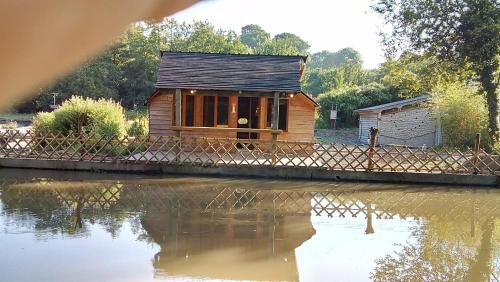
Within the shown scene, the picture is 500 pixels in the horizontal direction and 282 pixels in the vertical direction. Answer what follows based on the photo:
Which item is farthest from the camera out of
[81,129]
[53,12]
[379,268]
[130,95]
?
[130,95]

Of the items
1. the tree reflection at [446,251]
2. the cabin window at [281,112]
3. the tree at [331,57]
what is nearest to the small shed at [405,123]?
the cabin window at [281,112]

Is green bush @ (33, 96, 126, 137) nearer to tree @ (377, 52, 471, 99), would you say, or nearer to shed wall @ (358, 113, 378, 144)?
tree @ (377, 52, 471, 99)

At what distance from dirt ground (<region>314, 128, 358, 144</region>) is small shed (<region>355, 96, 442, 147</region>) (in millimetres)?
2690

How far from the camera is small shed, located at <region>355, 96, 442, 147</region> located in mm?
27047

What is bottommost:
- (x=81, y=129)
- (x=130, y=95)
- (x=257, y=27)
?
(x=81, y=129)

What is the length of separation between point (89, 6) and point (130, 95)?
127ft

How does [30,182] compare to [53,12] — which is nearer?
[53,12]

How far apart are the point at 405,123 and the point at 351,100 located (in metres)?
6.89

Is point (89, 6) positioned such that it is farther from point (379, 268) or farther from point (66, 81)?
point (66, 81)

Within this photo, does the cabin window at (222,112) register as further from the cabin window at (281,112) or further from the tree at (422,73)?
the tree at (422,73)

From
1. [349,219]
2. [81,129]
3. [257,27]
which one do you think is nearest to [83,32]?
[349,219]

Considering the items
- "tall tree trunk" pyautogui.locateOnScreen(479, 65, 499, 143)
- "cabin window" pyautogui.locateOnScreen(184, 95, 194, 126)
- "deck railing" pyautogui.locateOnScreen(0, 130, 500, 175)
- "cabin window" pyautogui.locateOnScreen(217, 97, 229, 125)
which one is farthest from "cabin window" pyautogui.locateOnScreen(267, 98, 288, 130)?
"tall tree trunk" pyautogui.locateOnScreen(479, 65, 499, 143)

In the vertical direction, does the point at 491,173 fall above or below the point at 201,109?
below

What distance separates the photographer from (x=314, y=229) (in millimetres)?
7691
